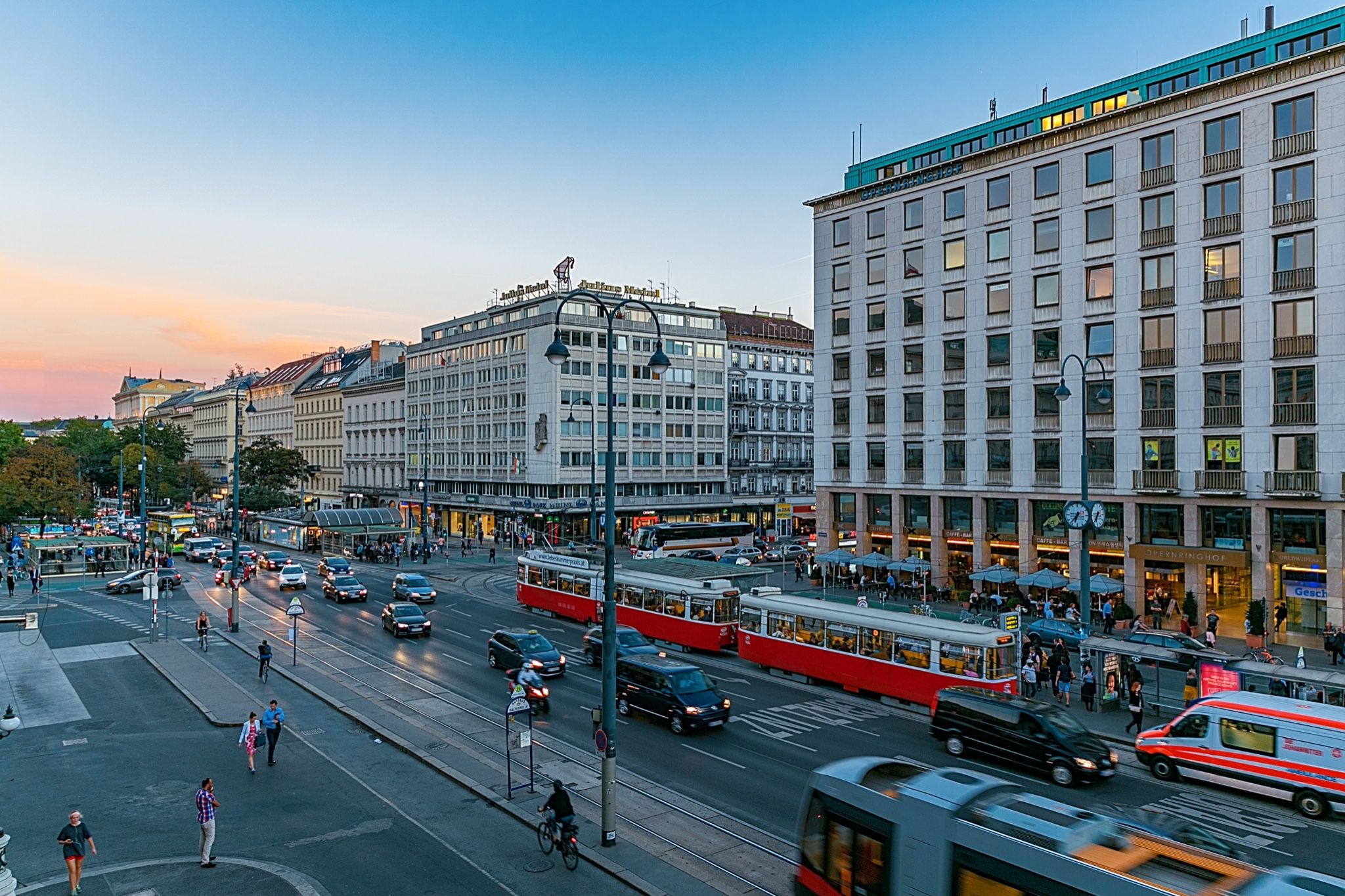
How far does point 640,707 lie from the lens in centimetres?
2536

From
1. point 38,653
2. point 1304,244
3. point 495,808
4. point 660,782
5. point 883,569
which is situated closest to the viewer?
point 495,808

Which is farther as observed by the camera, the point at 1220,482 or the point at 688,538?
the point at 688,538

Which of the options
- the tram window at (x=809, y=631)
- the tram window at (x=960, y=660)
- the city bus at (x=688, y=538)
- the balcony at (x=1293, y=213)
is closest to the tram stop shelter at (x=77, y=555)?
the city bus at (x=688, y=538)

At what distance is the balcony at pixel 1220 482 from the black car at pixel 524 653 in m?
31.0

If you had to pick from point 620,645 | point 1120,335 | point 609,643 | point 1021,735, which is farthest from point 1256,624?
point 609,643

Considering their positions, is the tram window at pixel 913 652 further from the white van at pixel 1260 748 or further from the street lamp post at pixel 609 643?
the street lamp post at pixel 609 643

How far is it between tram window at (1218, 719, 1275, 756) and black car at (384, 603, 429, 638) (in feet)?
100

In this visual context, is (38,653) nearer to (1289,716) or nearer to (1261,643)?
(1289,716)

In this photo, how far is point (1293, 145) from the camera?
123 ft

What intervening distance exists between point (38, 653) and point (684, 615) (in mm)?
26623

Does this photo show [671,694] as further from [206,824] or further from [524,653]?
[206,824]

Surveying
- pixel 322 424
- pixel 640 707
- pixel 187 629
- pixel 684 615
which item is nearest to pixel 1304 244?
pixel 684 615

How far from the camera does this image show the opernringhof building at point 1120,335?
3741 centimetres

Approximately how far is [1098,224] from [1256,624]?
21.1m
